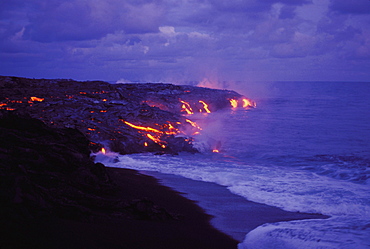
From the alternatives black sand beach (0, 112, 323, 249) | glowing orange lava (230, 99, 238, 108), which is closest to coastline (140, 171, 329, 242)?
black sand beach (0, 112, 323, 249)

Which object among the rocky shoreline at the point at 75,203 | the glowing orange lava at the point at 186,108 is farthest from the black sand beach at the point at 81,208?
the glowing orange lava at the point at 186,108

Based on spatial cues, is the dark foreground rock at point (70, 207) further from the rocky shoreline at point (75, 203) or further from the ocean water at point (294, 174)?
the ocean water at point (294, 174)

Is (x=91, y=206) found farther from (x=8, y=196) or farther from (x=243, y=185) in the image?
(x=243, y=185)

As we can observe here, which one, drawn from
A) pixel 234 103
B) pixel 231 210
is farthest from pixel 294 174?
pixel 234 103

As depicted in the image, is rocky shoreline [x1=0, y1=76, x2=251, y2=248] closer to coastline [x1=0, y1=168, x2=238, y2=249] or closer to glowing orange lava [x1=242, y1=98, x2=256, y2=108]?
coastline [x1=0, y1=168, x2=238, y2=249]

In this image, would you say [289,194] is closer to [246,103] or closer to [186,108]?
[186,108]
